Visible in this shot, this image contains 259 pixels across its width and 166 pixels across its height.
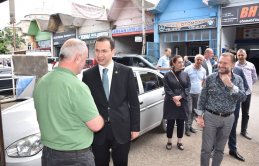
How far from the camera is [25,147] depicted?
2.97 m

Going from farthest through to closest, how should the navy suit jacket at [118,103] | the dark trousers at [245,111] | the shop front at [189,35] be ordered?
the shop front at [189,35], the dark trousers at [245,111], the navy suit jacket at [118,103]

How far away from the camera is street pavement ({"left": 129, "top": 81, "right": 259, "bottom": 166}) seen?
4520 millimetres

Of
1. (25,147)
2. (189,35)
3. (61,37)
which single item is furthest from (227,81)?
(61,37)

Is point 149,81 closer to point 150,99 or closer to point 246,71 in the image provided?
point 150,99

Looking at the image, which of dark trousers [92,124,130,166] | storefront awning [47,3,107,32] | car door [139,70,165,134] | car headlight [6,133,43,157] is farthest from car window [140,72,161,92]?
storefront awning [47,3,107,32]

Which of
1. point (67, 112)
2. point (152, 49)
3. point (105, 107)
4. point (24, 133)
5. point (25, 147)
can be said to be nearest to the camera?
point (67, 112)

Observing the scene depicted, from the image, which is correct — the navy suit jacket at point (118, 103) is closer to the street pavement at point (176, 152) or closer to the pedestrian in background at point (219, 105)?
A: the pedestrian in background at point (219, 105)

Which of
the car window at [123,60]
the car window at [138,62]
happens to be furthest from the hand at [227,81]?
the car window at [123,60]

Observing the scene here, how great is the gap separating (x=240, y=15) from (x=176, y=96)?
11.9 m

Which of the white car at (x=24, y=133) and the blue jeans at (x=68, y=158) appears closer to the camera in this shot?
the blue jeans at (x=68, y=158)

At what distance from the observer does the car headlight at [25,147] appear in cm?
293

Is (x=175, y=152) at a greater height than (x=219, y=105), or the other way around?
(x=219, y=105)

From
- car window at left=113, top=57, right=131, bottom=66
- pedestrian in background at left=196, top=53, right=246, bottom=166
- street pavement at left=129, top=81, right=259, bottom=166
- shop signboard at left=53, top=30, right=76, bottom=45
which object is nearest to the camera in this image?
pedestrian in background at left=196, top=53, right=246, bottom=166

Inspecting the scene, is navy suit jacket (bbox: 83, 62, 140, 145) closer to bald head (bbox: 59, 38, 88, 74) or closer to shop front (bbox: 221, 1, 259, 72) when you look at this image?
bald head (bbox: 59, 38, 88, 74)
